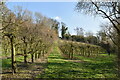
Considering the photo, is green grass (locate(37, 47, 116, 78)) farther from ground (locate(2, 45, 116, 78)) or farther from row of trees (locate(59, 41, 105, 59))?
row of trees (locate(59, 41, 105, 59))

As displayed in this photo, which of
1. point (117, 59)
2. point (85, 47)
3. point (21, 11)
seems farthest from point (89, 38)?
point (117, 59)

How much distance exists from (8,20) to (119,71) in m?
6.86

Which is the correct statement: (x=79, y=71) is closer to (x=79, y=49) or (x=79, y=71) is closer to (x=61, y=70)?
(x=61, y=70)

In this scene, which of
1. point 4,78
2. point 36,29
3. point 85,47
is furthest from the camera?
point 85,47

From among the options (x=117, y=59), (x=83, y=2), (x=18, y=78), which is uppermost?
(x=83, y=2)

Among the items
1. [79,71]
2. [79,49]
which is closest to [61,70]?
[79,71]

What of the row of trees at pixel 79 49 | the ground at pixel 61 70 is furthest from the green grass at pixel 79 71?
the row of trees at pixel 79 49

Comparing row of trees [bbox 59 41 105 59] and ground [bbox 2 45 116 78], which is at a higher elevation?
row of trees [bbox 59 41 105 59]

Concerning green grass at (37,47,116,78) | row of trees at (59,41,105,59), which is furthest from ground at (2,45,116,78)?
row of trees at (59,41,105,59)

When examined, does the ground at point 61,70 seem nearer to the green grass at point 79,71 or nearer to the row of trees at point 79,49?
the green grass at point 79,71

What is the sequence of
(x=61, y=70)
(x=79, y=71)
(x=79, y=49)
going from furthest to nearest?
(x=79, y=49) < (x=61, y=70) < (x=79, y=71)

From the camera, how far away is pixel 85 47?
31.9 m

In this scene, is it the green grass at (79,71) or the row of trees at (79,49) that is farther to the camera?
the row of trees at (79,49)

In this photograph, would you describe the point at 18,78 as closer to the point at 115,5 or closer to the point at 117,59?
the point at 117,59
